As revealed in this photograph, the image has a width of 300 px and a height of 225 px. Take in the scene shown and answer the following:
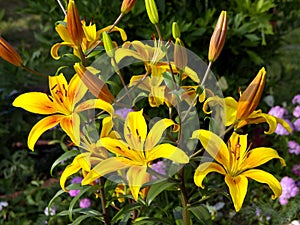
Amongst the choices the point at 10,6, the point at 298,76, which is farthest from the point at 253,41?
the point at 10,6

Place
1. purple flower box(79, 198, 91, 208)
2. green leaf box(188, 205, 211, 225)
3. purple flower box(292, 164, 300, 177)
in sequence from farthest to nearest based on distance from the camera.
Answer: purple flower box(292, 164, 300, 177)
purple flower box(79, 198, 91, 208)
green leaf box(188, 205, 211, 225)

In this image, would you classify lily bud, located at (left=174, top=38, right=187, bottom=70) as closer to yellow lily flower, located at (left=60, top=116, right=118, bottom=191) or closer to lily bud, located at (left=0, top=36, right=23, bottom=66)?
yellow lily flower, located at (left=60, top=116, right=118, bottom=191)

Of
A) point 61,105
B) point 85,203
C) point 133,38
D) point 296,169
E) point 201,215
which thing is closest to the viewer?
point 61,105

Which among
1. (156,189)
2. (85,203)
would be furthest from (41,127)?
(85,203)

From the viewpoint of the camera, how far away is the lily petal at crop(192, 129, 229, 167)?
4.88 ft

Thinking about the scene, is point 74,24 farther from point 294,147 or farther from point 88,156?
point 294,147

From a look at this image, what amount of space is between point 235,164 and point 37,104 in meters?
0.56

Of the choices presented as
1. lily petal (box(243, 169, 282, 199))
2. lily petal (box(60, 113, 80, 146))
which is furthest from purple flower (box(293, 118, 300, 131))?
lily petal (box(60, 113, 80, 146))

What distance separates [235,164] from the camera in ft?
5.09

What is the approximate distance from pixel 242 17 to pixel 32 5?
1206 mm

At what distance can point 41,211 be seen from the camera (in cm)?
305

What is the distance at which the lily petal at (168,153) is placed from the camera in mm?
1425

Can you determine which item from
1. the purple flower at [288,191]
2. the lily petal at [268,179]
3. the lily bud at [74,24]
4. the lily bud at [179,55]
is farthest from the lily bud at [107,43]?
the purple flower at [288,191]

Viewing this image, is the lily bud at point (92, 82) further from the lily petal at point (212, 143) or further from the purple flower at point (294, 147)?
the purple flower at point (294, 147)
